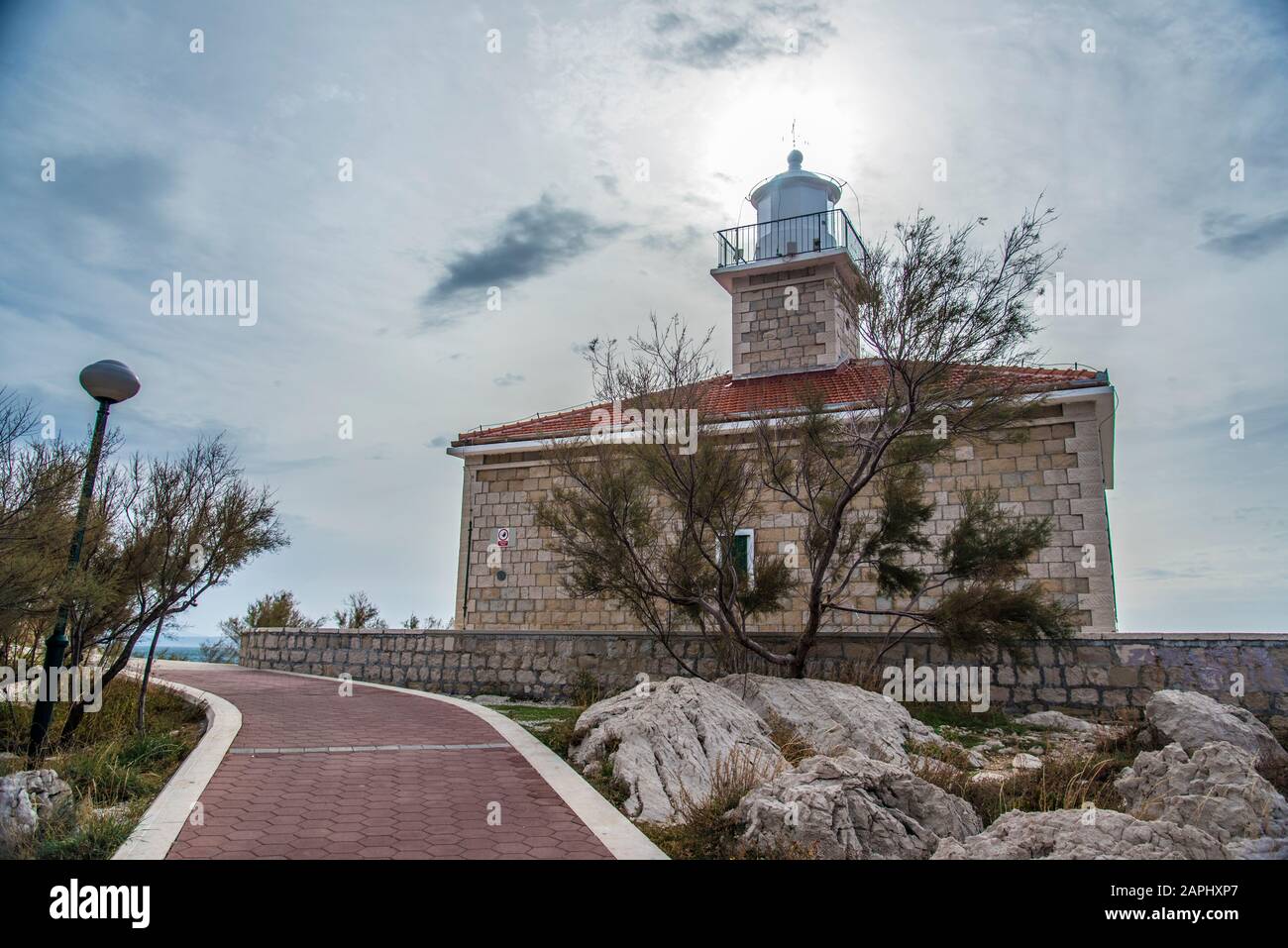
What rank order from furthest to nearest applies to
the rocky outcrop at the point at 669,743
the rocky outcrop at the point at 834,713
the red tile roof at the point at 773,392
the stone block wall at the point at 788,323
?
the stone block wall at the point at 788,323
the red tile roof at the point at 773,392
the rocky outcrop at the point at 834,713
the rocky outcrop at the point at 669,743

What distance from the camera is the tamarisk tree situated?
35.9 feet

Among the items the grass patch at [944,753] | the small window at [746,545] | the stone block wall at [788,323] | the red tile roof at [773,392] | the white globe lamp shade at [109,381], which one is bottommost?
the grass patch at [944,753]

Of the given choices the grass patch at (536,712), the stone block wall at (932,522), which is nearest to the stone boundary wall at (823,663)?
the grass patch at (536,712)

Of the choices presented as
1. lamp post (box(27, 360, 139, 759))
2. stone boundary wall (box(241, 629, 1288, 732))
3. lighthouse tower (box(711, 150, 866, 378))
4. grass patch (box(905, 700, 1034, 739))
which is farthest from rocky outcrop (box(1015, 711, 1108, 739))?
lamp post (box(27, 360, 139, 759))

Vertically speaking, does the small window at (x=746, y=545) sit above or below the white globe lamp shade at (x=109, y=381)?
below

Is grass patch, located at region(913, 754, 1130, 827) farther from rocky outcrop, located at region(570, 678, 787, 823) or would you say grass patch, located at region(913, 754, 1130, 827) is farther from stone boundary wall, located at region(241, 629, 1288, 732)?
stone boundary wall, located at region(241, 629, 1288, 732)

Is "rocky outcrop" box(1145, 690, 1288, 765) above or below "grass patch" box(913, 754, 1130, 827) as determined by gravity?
above

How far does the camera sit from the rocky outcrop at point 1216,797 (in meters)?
5.73

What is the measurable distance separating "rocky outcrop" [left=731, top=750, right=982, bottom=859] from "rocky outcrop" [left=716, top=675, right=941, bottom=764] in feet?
7.48

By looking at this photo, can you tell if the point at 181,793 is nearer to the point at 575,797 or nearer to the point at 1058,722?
the point at 575,797

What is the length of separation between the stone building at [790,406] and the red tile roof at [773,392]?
5 centimetres

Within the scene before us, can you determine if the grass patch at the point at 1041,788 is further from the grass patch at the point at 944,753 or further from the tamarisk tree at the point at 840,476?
the tamarisk tree at the point at 840,476

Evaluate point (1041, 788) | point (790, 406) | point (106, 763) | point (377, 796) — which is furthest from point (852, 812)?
point (790, 406)

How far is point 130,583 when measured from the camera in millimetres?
10227
